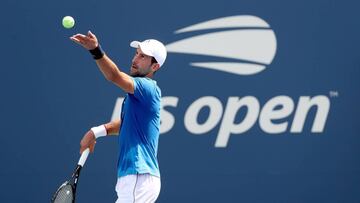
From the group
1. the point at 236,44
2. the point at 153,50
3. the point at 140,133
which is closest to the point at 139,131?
the point at 140,133

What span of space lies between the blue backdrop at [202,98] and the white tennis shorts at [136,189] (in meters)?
2.32

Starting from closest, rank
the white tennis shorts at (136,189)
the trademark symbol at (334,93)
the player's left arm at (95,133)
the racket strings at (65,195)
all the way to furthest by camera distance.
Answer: the white tennis shorts at (136,189), the racket strings at (65,195), the player's left arm at (95,133), the trademark symbol at (334,93)

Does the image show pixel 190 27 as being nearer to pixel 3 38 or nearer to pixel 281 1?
pixel 281 1

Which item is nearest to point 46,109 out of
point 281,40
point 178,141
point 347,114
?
point 178,141

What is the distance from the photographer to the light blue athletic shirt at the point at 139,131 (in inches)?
190

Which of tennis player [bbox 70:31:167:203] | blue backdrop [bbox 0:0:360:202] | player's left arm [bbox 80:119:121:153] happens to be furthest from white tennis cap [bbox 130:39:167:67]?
blue backdrop [bbox 0:0:360:202]

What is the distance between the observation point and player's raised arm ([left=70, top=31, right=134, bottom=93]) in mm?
4363

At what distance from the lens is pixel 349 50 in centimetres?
739

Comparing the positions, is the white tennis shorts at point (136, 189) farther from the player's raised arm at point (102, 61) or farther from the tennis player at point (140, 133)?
the player's raised arm at point (102, 61)

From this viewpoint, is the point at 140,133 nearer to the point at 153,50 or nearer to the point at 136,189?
the point at 136,189

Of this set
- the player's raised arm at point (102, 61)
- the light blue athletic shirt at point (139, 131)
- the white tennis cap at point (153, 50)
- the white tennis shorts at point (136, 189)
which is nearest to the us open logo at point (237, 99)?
the white tennis cap at point (153, 50)

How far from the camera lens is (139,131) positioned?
4.88m

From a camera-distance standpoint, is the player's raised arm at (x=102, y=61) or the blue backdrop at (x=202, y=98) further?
the blue backdrop at (x=202, y=98)

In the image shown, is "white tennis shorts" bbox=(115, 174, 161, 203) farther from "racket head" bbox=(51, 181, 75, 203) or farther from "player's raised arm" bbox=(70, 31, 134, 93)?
"player's raised arm" bbox=(70, 31, 134, 93)
